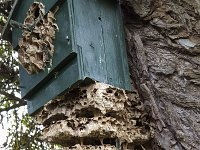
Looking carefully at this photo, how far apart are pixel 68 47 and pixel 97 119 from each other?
34 cm

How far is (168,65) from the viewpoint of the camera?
178 cm

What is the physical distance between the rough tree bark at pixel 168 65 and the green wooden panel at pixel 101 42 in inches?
2.8

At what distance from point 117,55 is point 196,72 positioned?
1.24 feet

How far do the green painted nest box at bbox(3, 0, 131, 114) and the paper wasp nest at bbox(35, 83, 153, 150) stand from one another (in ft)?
0.18

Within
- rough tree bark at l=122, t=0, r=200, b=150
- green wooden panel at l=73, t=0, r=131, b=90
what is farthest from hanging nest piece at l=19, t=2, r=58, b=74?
rough tree bark at l=122, t=0, r=200, b=150

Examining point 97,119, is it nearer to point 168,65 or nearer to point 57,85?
point 57,85

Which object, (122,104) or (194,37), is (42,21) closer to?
(122,104)

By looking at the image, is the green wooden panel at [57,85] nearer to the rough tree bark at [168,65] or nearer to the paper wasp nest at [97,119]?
the paper wasp nest at [97,119]

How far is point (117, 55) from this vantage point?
186cm

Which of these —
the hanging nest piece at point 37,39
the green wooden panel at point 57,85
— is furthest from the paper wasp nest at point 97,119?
the hanging nest piece at point 37,39

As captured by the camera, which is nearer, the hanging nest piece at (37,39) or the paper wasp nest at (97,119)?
the paper wasp nest at (97,119)

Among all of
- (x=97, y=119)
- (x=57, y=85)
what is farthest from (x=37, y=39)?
(x=97, y=119)

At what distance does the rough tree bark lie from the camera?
166 cm

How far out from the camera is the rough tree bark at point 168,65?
166cm
